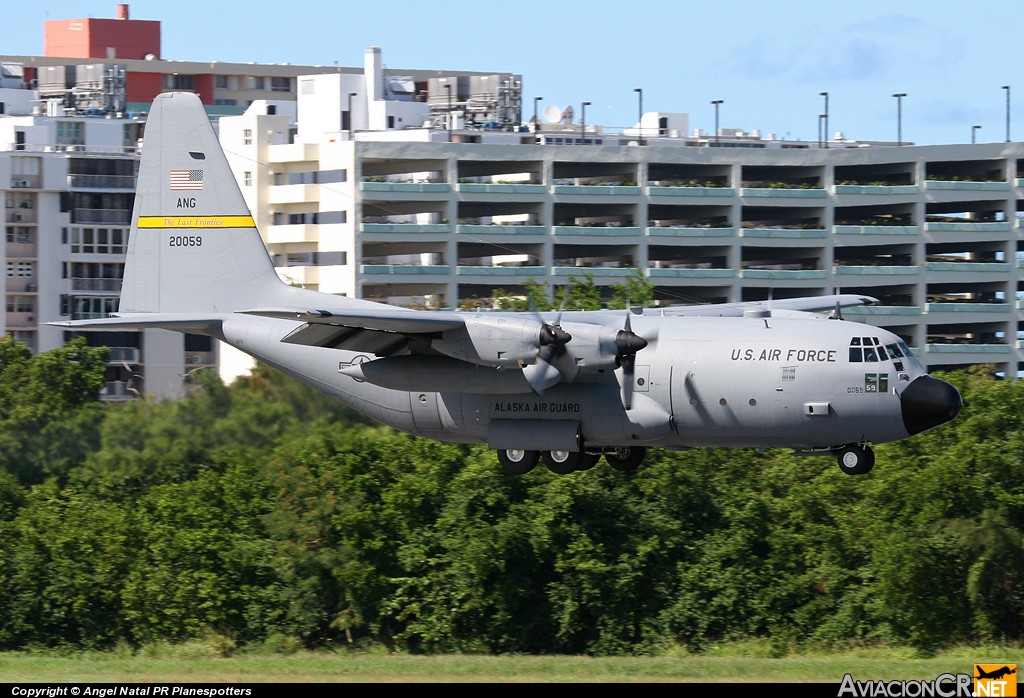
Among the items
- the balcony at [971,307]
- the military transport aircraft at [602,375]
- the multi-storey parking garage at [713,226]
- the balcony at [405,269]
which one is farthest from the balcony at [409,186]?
the military transport aircraft at [602,375]

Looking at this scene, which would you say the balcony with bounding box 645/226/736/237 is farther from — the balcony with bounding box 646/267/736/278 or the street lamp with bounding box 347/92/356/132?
the street lamp with bounding box 347/92/356/132

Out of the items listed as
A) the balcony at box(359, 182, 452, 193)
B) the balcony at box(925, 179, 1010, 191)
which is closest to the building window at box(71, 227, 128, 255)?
the balcony at box(359, 182, 452, 193)

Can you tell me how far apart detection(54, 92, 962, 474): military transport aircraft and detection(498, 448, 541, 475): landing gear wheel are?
27mm

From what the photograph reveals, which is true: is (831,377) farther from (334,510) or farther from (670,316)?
(334,510)

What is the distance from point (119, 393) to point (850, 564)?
146ft

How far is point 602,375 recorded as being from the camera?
2645cm

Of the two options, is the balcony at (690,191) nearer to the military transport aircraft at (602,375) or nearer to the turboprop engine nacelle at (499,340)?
the military transport aircraft at (602,375)

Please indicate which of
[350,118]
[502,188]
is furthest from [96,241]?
[502,188]

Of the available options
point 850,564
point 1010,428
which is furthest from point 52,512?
point 1010,428

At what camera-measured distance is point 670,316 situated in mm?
27297

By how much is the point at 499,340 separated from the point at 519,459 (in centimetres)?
323

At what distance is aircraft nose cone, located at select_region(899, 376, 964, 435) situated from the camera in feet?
81.5

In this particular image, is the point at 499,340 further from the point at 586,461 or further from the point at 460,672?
the point at 460,672

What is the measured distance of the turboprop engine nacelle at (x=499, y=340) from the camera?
81.2 ft
